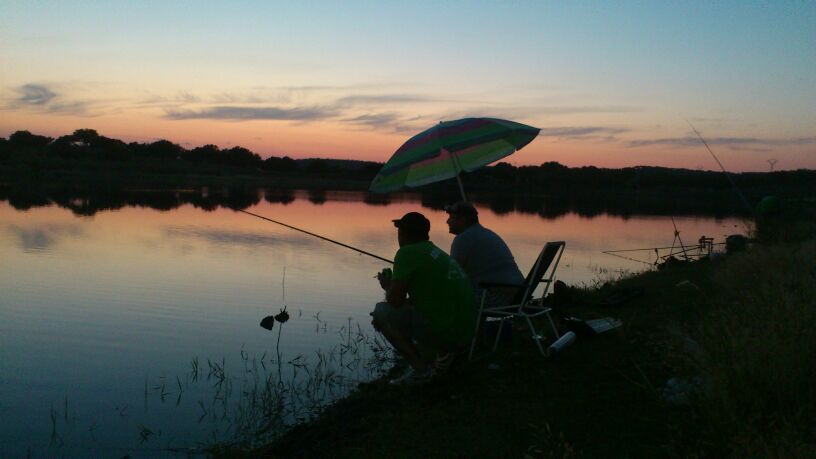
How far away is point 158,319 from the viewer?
865 cm

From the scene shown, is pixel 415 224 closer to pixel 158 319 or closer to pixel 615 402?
pixel 615 402

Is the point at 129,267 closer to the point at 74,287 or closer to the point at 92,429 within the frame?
the point at 74,287

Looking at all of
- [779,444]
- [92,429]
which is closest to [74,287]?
[92,429]

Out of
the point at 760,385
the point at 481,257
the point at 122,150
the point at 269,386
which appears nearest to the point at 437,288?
the point at 481,257

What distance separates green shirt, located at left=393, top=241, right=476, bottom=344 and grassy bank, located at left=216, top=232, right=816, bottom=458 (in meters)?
0.41

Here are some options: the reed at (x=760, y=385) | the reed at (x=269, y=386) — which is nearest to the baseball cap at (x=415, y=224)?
the reed at (x=269, y=386)

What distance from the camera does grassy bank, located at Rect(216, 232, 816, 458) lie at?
10.8ft

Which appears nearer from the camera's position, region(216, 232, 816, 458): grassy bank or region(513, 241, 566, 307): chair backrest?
region(216, 232, 816, 458): grassy bank

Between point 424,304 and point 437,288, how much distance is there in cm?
14

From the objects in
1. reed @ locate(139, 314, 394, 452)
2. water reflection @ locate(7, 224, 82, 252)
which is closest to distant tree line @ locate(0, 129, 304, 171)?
water reflection @ locate(7, 224, 82, 252)

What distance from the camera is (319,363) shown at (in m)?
6.82

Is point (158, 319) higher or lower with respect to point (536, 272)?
lower

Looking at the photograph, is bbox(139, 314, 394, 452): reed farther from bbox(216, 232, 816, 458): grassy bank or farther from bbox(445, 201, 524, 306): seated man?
bbox(445, 201, 524, 306): seated man

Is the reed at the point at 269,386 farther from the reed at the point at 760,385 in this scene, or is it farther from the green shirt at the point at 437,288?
the reed at the point at 760,385
